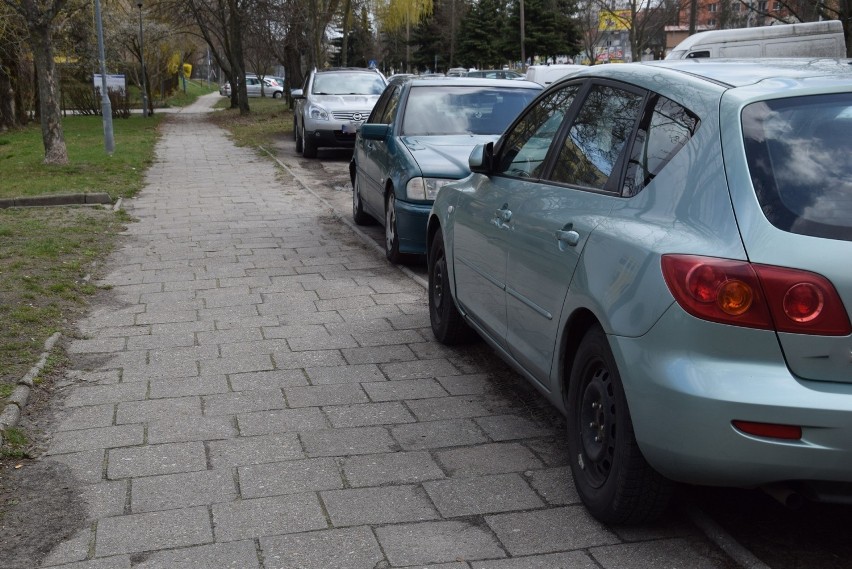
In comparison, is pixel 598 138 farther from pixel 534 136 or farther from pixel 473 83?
pixel 473 83

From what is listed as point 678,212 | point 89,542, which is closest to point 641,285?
point 678,212

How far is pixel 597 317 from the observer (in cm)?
363

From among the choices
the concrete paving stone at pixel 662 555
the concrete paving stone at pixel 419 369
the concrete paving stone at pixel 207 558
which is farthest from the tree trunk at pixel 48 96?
the concrete paving stone at pixel 662 555

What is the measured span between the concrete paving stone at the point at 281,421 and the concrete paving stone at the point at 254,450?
0.08 meters

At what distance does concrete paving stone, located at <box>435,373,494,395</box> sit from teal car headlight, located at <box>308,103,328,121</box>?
15.0 meters

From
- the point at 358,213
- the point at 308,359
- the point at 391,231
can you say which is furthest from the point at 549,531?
the point at 358,213

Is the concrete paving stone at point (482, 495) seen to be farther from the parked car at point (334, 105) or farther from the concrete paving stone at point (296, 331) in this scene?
the parked car at point (334, 105)

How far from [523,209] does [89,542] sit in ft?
7.42

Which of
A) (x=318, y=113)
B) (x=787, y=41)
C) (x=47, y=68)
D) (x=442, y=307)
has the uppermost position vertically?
(x=787, y=41)

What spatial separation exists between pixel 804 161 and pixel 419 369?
3104mm

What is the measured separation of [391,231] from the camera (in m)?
9.30

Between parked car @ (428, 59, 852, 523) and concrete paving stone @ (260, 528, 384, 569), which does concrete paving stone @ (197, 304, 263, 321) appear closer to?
parked car @ (428, 59, 852, 523)

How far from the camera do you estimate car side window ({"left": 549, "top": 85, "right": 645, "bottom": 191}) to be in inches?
159

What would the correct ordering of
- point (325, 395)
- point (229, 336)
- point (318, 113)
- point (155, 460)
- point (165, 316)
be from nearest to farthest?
point (155, 460) → point (325, 395) → point (229, 336) → point (165, 316) → point (318, 113)
